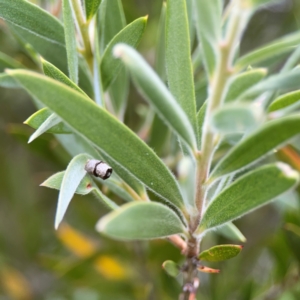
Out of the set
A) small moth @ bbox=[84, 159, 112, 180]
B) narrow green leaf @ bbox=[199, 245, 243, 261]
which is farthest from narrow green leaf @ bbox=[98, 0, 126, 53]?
narrow green leaf @ bbox=[199, 245, 243, 261]

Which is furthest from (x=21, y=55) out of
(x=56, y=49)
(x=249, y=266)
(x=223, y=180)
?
(x=249, y=266)

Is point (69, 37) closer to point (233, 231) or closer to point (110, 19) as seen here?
point (110, 19)

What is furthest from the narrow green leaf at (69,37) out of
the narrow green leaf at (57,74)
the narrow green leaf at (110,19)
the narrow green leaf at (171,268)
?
the narrow green leaf at (171,268)

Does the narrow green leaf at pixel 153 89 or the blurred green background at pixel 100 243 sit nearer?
the narrow green leaf at pixel 153 89

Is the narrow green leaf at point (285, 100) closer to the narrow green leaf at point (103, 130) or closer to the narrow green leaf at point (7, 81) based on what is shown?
the narrow green leaf at point (103, 130)

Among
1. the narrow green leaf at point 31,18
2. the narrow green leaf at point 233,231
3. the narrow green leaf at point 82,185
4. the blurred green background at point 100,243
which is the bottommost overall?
the blurred green background at point 100,243

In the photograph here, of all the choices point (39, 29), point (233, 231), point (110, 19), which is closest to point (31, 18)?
point (39, 29)

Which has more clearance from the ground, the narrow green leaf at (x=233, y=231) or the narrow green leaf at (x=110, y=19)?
the narrow green leaf at (x=110, y=19)
